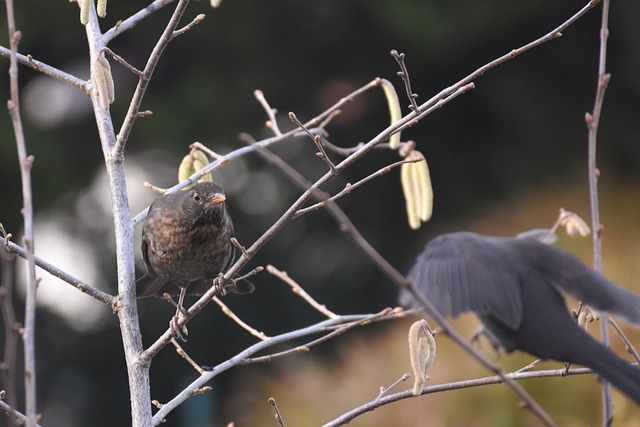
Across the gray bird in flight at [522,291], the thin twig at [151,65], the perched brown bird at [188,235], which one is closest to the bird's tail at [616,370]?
the gray bird in flight at [522,291]

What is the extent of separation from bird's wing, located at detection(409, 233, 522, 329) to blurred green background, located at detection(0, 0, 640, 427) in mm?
3601

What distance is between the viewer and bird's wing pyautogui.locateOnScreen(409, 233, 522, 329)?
2.18 metres

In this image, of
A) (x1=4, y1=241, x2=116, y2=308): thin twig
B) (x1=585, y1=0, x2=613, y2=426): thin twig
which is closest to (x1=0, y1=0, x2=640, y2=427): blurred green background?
(x1=4, y1=241, x2=116, y2=308): thin twig

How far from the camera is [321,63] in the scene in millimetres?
7484

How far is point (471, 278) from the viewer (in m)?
2.25

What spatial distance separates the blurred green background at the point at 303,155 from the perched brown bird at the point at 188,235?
2.73 meters

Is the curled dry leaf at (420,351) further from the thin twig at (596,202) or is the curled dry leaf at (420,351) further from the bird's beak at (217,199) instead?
the bird's beak at (217,199)

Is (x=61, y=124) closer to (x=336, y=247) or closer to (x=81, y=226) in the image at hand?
(x=81, y=226)

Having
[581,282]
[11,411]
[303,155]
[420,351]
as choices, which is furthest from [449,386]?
[303,155]

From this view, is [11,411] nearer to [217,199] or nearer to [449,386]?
[449,386]

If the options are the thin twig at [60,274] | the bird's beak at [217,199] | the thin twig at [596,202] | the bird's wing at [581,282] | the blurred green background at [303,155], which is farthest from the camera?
the blurred green background at [303,155]

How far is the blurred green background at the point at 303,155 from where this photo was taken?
A: 6.61 m

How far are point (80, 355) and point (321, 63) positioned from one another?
10.2 ft

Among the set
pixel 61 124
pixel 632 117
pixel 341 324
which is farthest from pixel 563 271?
pixel 632 117
